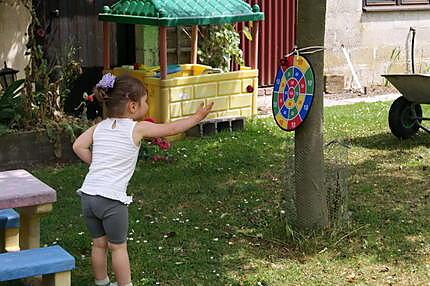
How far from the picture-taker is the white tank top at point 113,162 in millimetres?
4676

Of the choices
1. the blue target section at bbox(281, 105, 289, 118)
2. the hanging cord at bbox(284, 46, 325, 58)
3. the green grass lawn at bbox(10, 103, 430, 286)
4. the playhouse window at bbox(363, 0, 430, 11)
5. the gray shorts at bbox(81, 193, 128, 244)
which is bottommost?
the green grass lawn at bbox(10, 103, 430, 286)

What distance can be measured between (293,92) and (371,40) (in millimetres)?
8460

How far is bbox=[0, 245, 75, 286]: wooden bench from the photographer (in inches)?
166

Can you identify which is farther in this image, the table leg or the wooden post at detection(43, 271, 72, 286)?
the table leg

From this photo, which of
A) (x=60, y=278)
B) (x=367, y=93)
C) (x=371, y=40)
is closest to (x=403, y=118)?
(x=367, y=93)

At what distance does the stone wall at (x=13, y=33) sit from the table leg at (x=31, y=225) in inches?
178

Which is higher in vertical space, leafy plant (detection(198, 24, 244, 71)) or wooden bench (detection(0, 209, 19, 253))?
leafy plant (detection(198, 24, 244, 71))

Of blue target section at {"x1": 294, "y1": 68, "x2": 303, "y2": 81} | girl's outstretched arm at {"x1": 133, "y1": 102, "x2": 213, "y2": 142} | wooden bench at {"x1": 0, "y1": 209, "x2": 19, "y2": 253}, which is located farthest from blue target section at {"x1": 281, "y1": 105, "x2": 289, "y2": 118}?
wooden bench at {"x1": 0, "y1": 209, "x2": 19, "y2": 253}

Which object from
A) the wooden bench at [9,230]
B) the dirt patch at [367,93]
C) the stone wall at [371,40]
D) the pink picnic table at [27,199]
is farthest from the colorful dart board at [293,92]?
the stone wall at [371,40]

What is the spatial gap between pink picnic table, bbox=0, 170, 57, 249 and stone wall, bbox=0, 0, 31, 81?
4.36 metres

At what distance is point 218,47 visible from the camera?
11.0 meters

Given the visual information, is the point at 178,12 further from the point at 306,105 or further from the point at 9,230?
the point at 9,230

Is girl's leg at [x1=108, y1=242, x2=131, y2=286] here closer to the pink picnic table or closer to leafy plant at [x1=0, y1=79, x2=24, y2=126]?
the pink picnic table

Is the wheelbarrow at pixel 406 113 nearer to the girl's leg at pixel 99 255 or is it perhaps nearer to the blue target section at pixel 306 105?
the blue target section at pixel 306 105
